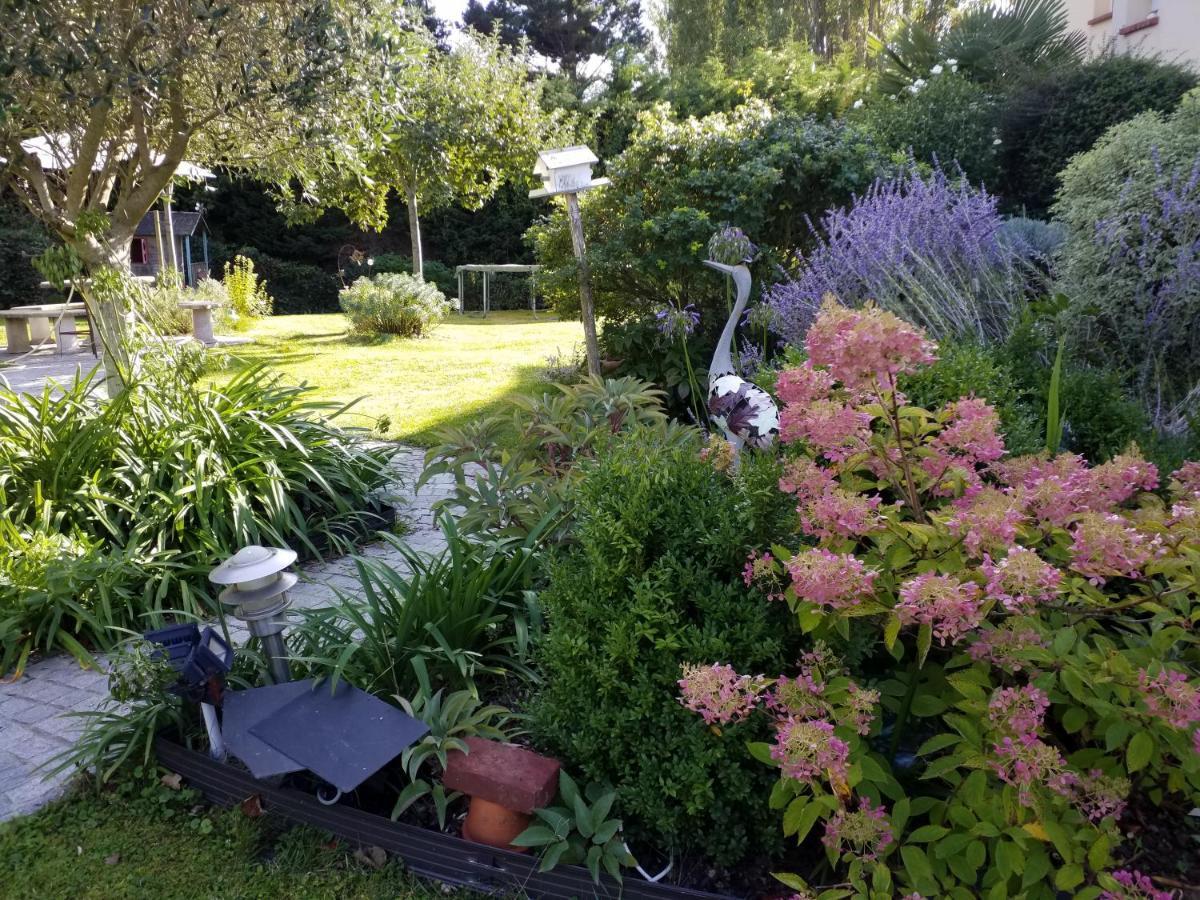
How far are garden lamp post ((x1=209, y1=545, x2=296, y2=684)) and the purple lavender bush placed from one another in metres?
2.68

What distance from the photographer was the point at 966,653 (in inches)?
62.6

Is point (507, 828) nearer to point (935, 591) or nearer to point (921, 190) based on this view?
point (935, 591)

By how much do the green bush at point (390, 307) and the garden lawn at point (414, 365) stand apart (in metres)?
0.23

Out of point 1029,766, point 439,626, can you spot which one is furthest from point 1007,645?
point 439,626

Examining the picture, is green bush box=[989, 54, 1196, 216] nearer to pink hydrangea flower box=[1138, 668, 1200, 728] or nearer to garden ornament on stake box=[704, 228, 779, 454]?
garden ornament on stake box=[704, 228, 779, 454]

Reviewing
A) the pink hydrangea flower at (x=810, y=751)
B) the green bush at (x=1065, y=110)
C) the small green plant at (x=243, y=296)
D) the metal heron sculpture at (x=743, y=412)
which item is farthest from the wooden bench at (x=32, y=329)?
the pink hydrangea flower at (x=810, y=751)

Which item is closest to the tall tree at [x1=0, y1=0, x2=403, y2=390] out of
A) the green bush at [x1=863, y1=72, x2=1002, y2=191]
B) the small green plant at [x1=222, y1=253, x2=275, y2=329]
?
the green bush at [x1=863, y1=72, x2=1002, y2=191]


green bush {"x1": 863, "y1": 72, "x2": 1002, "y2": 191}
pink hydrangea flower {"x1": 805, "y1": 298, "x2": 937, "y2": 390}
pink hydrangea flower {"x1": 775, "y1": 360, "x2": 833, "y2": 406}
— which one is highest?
green bush {"x1": 863, "y1": 72, "x2": 1002, "y2": 191}

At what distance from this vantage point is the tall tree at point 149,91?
377 cm

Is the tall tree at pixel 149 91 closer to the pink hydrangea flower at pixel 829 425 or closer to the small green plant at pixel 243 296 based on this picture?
the pink hydrangea flower at pixel 829 425

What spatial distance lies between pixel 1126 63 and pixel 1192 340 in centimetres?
703

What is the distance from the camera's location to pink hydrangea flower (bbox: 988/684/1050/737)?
142 centimetres

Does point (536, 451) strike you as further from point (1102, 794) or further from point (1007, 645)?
point (1102, 794)

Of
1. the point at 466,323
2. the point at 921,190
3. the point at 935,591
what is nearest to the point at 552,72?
the point at 466,323
